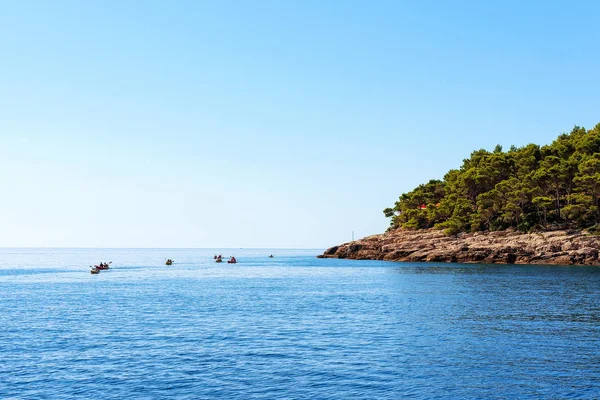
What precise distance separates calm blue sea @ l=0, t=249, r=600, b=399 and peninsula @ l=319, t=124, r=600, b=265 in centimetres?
5445

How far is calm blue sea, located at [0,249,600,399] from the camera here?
27172 millimetres

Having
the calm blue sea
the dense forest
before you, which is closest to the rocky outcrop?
the dense forest

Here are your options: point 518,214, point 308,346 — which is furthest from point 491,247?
point 308,346

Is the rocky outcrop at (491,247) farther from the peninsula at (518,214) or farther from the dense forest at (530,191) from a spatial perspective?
the dense forest at (530,191)

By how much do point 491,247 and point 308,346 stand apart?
101694mm

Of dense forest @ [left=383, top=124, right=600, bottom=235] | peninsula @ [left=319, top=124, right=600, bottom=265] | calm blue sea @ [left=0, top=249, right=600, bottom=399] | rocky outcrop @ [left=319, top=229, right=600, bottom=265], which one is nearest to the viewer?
calm blue sea @ [left=0, top=249, right=600, bottom=399]

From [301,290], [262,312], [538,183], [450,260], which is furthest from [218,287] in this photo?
[538,183]

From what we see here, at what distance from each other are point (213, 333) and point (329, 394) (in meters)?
18.4

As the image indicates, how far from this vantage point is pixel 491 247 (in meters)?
128

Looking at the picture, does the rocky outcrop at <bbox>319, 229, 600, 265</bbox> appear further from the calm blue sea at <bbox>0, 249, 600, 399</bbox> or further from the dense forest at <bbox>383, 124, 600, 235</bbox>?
the calm blue sea at <bbox>0, 249, 600, 399</bbox>

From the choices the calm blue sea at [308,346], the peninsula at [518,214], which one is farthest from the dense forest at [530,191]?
the calm blue sea at [308,346]

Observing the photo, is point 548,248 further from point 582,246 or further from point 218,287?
point 218,287

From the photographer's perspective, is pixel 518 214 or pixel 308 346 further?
pixel 518 214

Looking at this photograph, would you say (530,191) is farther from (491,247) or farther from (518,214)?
(491,247)
